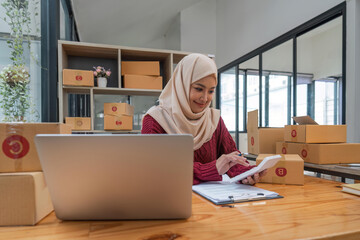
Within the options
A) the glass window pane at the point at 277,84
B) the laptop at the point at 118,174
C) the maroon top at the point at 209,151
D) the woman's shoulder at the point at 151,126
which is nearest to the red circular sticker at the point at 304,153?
the maroon top at the point at 209,151

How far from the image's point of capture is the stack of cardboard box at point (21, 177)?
0.54 metres

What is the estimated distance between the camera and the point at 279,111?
3.90 metres

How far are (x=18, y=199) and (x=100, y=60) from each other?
246 centimetres

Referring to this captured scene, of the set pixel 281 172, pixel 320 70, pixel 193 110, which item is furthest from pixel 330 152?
pixel 320 70

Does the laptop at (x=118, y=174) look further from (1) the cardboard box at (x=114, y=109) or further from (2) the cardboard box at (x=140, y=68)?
(2) the cardboard box at (x=140, y=68)

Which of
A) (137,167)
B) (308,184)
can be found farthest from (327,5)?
(137,167)

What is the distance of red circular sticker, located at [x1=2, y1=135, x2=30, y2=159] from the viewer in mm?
577

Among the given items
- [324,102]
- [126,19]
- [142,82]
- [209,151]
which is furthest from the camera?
[126,19]

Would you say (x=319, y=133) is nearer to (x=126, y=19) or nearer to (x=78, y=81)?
(x=78, y=81)

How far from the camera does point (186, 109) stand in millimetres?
1194

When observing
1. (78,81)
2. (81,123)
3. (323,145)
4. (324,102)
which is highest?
(78,81)

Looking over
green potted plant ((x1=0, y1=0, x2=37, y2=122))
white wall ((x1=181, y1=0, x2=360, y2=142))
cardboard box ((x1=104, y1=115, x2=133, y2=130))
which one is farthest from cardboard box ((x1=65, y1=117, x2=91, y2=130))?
white wall ((x1=181, y1=0, x2=360, y2=142))

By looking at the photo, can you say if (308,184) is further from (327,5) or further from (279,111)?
(279,111)

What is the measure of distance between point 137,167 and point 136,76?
2214mm
